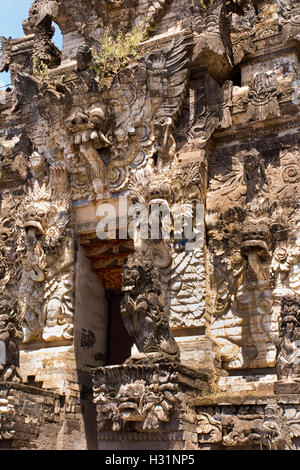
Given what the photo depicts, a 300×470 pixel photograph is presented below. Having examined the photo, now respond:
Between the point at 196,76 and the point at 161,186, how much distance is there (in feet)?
8.66

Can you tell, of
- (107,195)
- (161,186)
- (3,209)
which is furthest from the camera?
(3,209)

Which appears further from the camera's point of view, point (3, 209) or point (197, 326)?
point (3, 209)

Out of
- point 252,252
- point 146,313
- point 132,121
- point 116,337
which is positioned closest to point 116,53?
point 132,121

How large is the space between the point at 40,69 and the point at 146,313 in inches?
323

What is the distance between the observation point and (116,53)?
1312 centimetres

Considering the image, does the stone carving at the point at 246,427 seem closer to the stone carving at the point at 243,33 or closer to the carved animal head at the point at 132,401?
the carved animal head at the point at 132,401

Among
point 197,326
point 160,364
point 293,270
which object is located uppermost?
point 293,270

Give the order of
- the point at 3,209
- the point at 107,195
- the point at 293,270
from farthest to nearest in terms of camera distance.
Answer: the point at 3,209, the point at 107,195, the point at 293,270

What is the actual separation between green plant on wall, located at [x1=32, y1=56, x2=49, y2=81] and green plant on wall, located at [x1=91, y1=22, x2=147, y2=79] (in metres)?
1.50

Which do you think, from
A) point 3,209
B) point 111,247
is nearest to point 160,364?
point 111,247

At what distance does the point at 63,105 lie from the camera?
12.8 metres

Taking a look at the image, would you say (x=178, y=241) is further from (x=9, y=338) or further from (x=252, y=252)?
(x=9, y=338)

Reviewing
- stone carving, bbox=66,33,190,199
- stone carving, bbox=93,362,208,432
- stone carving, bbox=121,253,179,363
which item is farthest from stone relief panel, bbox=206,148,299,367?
stone carving, bbox=93,362,208,432

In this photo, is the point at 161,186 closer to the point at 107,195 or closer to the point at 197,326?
the point at 107,195
